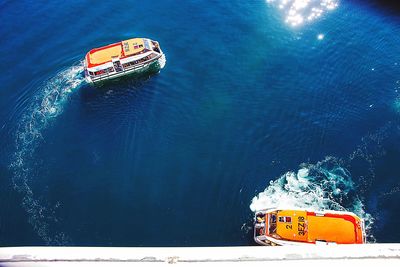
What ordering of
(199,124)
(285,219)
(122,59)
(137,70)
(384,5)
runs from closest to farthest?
(285,219)
(199,124)
(122,59)
(137,70)
(384,5)

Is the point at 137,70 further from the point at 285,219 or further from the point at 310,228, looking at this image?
the point at 310,228

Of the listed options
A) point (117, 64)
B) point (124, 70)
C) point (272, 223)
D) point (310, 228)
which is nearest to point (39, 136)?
point (117, 64)

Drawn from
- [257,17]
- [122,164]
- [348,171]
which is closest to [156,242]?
[122,164]

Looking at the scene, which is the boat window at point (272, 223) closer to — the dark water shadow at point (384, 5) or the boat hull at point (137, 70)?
the boat hull at point (137, 70)

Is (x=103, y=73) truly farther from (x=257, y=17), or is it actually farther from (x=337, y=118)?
(x=337, y=118)

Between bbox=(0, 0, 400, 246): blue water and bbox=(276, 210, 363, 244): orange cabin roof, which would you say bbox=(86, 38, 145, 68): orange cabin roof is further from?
bbox=(276, 210, 363, 244): orange cabin roof

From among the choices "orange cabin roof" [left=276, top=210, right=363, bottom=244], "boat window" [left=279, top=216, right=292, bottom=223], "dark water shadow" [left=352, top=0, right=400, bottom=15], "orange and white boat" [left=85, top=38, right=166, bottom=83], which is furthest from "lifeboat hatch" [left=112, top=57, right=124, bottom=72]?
"dark water shadow" [left=352, top=0, right=400, bottom=15]
